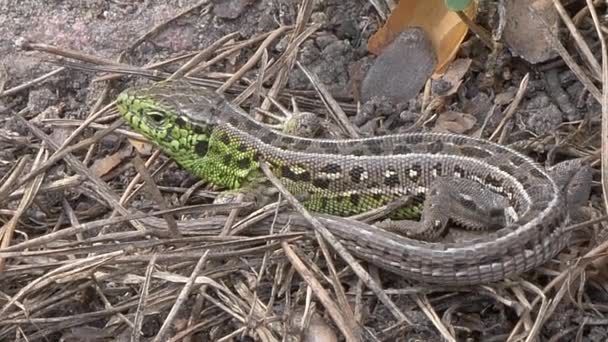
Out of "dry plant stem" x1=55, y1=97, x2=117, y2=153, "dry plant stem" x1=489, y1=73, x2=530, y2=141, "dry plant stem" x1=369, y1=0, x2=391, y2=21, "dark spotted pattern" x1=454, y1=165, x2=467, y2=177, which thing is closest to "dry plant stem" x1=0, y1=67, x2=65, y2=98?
"dry plant stem" x1=55, y1=97, x2=117, y2=153

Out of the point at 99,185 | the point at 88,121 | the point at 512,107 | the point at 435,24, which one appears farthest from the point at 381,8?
the point at 99,185

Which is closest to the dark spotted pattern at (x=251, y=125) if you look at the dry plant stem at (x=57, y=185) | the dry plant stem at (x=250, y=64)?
the dry plant stem at (x=250, y=64)

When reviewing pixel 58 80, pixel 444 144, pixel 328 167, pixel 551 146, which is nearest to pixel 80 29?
pixel 58 80

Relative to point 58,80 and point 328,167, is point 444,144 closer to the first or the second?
point 328,167

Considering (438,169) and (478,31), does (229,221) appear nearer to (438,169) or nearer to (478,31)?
(438,169)

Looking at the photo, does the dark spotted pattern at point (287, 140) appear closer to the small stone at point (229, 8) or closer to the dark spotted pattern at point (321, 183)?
the dark spotted pattern at point (321, 183)
